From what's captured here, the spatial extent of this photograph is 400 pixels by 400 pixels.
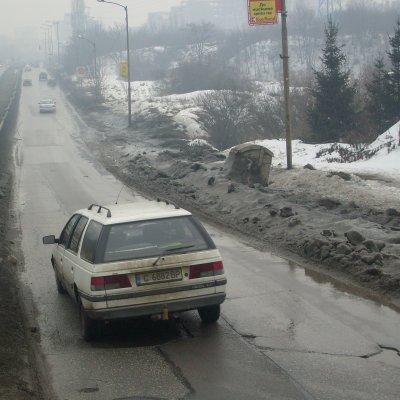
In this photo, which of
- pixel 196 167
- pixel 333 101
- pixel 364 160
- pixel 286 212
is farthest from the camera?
pixel 333 101

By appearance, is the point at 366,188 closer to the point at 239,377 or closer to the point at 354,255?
the point at 354,255

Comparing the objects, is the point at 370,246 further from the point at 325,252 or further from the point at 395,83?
the point at 395,83

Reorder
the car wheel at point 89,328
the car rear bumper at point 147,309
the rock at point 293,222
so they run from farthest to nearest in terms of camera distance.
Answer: the rock at point 293,222 < the car wheel at point 89,328 < the car rear bumper at point 147,309

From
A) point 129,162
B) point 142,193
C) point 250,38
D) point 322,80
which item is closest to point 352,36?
point 250,38

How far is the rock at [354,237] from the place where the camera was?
13180mm

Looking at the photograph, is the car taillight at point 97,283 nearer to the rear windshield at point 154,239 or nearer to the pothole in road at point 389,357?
the rear windshield at point 154,239

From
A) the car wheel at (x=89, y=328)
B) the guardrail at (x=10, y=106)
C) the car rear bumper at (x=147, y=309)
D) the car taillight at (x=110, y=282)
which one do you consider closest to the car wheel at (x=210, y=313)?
the car rear bumper at (x=147, y=309)

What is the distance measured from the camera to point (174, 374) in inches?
298

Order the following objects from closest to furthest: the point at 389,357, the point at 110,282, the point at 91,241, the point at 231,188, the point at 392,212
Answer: the point at 389,357 → the point at 110,282 → the point at 91,241 → the point at 392,212 → the point at 231,188

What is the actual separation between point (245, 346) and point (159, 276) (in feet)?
4.13

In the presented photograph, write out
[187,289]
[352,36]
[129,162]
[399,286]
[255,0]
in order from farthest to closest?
[352,36] → [129,162] → [255,0] → [399,286] → [187,289]

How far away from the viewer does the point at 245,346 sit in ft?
27.8

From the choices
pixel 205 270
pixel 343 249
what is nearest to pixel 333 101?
pixel 343 249

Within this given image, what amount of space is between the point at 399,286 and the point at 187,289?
3.64 metres
